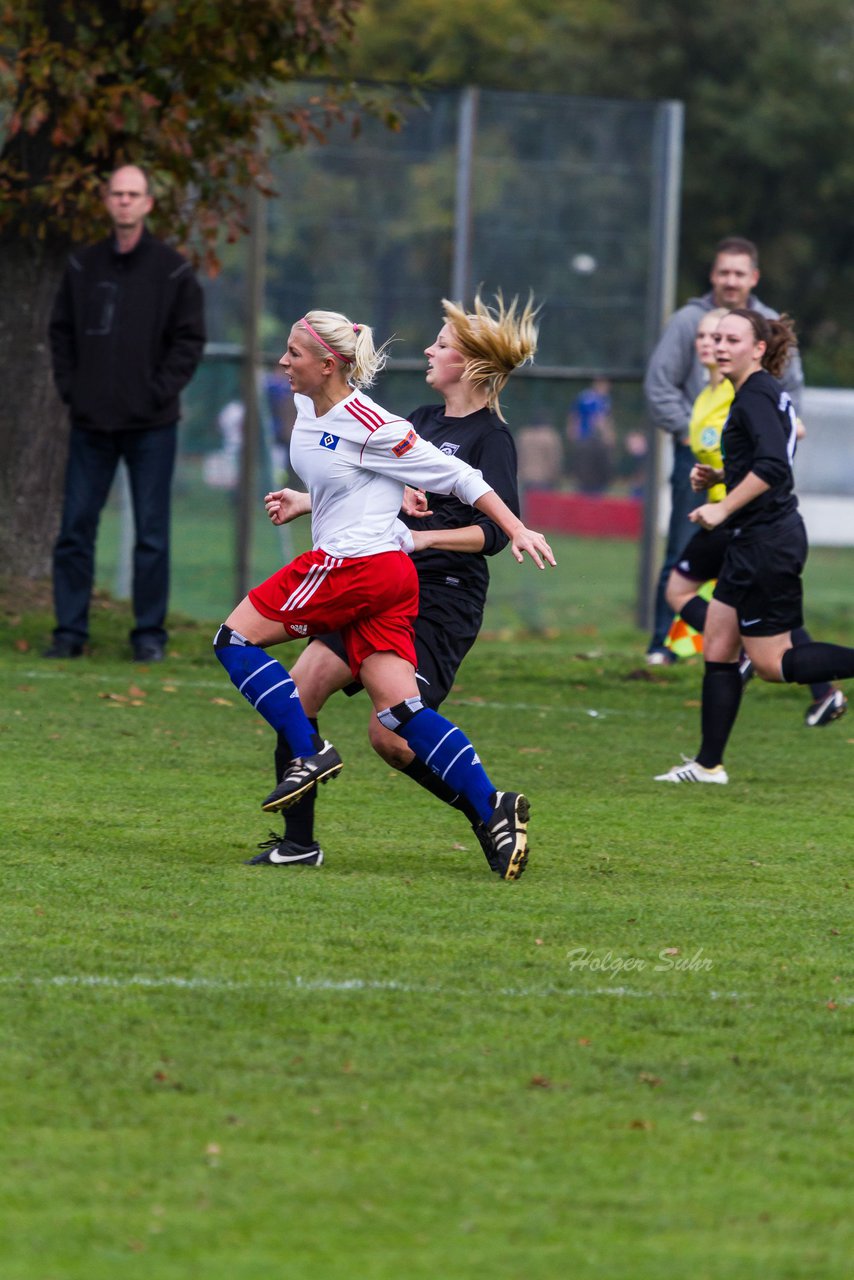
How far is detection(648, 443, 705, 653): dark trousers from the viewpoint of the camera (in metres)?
11.8

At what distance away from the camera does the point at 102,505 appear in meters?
11.1

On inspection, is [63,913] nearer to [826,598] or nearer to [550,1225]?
[550,1225]

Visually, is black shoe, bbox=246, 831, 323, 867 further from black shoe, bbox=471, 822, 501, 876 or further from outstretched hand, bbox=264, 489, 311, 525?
outstretched hand, bbox=264, 489, 311, 525

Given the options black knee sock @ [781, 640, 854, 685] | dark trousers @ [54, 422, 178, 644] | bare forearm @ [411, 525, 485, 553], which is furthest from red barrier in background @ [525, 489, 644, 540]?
bare forearm @ [411, 525, 485, 553]

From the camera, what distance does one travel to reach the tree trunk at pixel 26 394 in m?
12.5

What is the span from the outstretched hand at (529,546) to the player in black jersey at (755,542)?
1.92 meters

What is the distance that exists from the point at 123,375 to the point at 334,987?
6.53 meters

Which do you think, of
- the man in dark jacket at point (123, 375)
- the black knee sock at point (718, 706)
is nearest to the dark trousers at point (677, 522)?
the man in dark jacket at point (123, 375)

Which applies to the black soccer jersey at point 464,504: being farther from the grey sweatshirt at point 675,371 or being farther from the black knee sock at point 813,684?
the grey sweatshirt at point 675,371

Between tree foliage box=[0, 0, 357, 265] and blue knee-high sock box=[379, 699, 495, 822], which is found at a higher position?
tree foliage box=[0, 0, 357, 265]

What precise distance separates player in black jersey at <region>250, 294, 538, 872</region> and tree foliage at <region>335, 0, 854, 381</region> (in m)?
41.0

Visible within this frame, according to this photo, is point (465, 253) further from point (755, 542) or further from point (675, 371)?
point (755, 542)

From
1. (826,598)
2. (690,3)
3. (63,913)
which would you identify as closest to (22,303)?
(63,913)

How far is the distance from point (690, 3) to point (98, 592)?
127 ft
